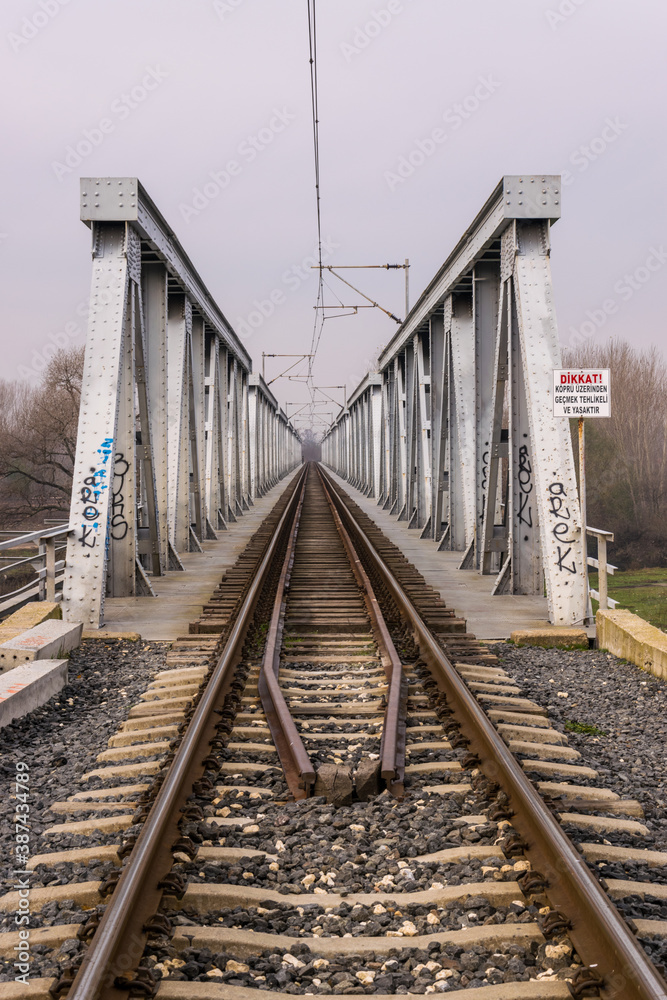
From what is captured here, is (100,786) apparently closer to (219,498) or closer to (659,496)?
(219,498)

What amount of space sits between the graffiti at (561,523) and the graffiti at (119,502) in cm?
487

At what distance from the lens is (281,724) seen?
15.3ft

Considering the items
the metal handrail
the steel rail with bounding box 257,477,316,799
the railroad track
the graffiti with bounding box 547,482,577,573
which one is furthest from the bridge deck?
the railroad track

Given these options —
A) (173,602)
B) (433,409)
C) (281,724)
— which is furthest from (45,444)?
(281,724)

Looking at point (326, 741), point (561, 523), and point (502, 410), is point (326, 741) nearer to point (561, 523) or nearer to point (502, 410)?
point (561, 523)

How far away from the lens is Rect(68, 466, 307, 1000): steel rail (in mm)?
2275

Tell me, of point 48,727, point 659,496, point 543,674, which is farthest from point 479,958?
point 659,496

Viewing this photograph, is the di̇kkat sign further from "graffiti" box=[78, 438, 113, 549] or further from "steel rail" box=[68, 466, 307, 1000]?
"graffiti" box=[78, 438, 113, 549]

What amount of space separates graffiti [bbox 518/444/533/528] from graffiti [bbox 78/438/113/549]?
15.7 feet

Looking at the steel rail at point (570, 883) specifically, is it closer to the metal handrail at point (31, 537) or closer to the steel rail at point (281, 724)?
the steel rail at point (281, 724)

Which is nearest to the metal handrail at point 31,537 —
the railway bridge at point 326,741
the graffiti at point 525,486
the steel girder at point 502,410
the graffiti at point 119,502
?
the railway bridge at point 326,741

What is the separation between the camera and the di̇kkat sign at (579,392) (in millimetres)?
7449

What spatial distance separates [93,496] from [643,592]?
24.5 metres

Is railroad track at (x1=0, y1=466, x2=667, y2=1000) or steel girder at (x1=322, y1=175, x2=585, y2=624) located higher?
steel girder at (x1=322, y1=175, x2=585, y2=624)
